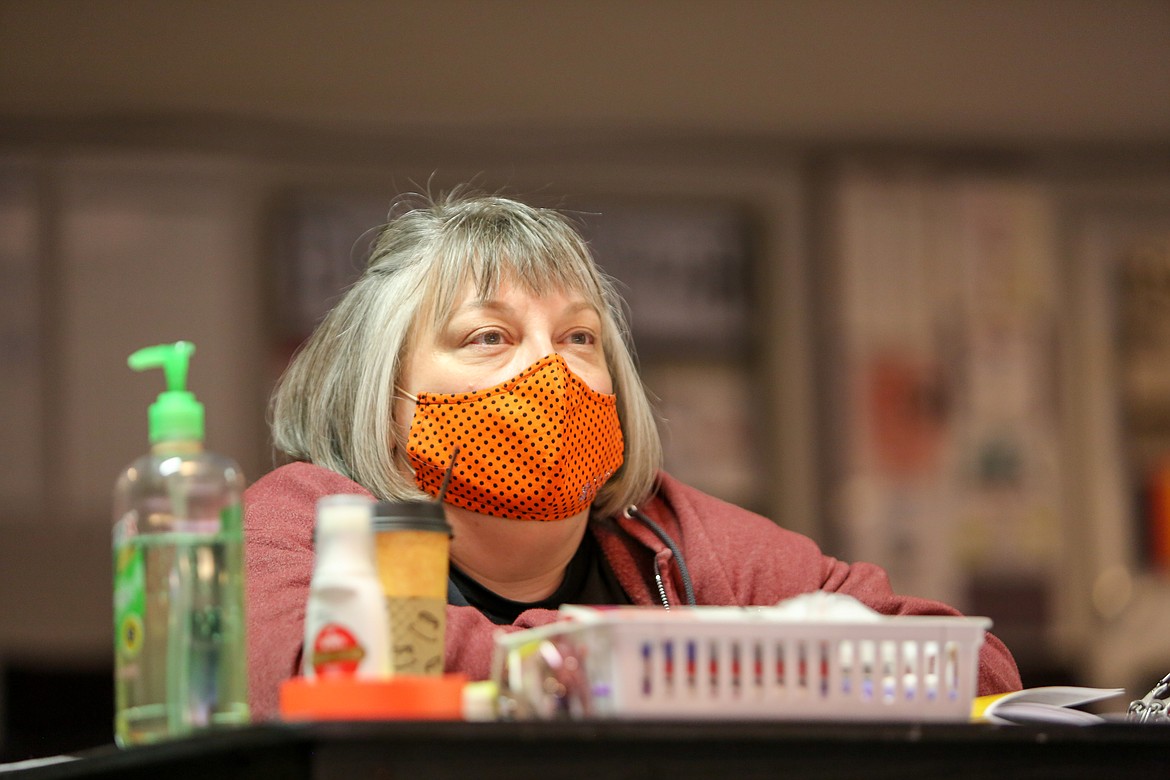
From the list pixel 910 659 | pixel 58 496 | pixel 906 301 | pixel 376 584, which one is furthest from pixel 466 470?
pixel 906 301

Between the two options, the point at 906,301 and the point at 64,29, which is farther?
the point at 906,301

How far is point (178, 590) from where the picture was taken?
1.05 metres

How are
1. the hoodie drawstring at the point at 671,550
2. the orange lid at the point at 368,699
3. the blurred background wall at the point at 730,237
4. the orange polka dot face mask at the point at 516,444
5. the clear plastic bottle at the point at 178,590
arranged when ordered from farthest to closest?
the blurred background wall at the point at 730,237 < the hoodie drawstring at the point at 671,550 < the orange polka dot face mask at the point at 516,444 < the clear plastic bottle at the point at 178,590 < the orange lid at the point at 368,699

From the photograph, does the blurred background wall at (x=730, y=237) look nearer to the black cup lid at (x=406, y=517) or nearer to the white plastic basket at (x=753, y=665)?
the black cup lid at (x=406, y=517)

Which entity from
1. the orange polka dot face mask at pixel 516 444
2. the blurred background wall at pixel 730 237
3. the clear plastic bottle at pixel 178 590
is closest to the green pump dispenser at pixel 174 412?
the clear plastic bottle at pixel 178 590

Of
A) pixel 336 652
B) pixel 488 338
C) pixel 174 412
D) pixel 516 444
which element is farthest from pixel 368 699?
pixel 488 338

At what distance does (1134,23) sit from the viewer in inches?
203

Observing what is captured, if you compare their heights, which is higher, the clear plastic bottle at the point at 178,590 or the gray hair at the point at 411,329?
the gray hair at the point at 411,329

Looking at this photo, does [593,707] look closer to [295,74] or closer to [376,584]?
[376,584]

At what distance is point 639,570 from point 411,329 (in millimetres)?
A: 409

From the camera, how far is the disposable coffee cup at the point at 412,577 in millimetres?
1091

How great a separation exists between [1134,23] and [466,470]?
4280 millimetres

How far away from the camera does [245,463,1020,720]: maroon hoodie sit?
4.29 feet

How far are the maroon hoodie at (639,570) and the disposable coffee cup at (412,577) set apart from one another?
0.58 feet
